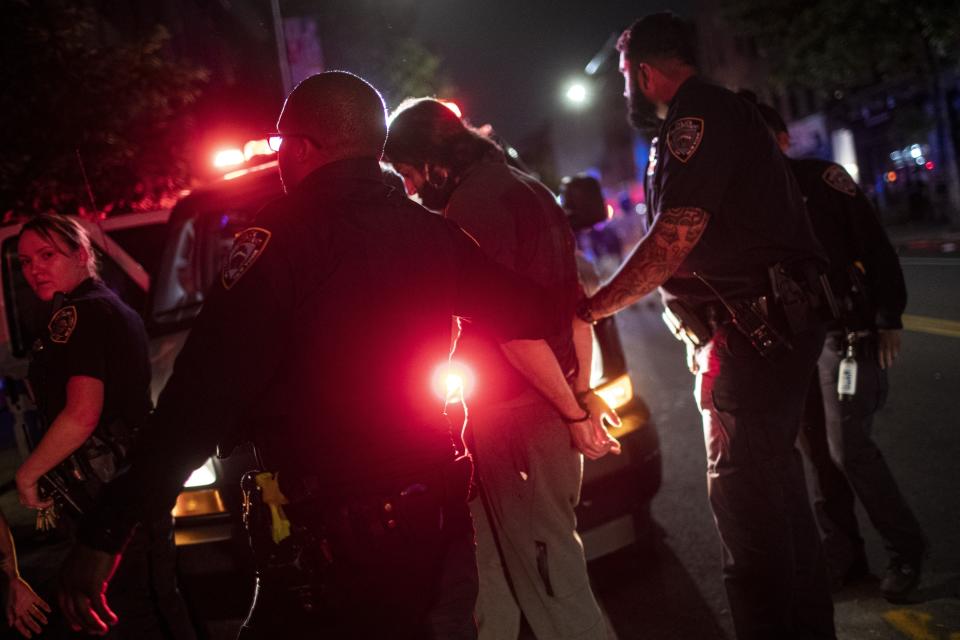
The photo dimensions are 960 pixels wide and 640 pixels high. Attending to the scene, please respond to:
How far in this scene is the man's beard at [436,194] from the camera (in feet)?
8.90

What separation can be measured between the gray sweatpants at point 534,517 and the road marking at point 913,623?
46.7 inches

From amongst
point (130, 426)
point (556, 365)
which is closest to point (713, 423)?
point (556, 365)

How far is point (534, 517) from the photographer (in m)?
2.57

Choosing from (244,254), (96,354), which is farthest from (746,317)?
(96,354)

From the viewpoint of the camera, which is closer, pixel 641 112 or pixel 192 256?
pixel 641 112

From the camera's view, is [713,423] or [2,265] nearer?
[713,423]

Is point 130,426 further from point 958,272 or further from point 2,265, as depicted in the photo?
point 958,272

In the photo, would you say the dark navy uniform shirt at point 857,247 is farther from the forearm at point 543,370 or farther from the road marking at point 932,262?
the road marking at point 932,262

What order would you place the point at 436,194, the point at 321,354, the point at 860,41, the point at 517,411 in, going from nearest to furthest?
the point at 321,354, the point at 517,411, the point at 436,194, the point at 860,41

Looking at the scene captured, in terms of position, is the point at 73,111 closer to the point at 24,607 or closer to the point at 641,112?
the point at 24,607

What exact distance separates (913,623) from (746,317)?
1.38 metres

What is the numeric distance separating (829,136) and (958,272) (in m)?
24.5

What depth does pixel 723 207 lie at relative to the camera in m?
2.58

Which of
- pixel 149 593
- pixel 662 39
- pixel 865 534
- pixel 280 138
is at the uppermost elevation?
pixel 662 39
